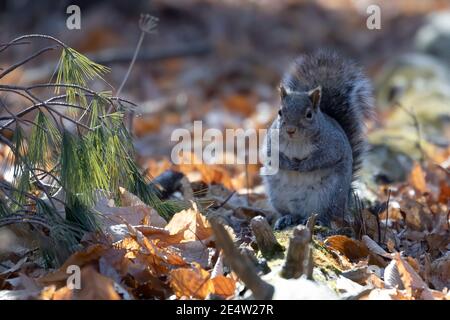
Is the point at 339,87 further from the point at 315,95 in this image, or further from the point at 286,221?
the point at 286,221

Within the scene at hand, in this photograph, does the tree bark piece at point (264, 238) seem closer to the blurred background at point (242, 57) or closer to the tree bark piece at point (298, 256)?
the tree bark piece at point (298, 256)

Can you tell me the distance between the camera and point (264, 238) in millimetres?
2984

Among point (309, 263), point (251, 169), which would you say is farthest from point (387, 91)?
point (309, 263)

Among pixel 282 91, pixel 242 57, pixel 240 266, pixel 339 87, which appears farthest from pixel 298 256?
pixel 242 57

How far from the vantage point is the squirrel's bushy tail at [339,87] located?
14.7 ft

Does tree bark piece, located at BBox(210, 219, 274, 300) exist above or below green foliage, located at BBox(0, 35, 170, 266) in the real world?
below

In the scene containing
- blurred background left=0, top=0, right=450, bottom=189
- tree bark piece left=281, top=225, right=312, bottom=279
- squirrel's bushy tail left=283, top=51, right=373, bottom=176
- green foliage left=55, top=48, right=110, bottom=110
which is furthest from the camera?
blurred background left=0, top=0, right=450, bottom=189

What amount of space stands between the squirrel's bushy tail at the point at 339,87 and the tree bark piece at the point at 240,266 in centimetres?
203

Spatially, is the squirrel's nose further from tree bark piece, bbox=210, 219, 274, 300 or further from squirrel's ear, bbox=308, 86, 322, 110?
tree bark piece, bbox=210, 219, 274, 300

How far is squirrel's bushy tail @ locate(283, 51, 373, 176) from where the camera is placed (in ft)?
14.7

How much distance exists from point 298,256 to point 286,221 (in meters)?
1.31

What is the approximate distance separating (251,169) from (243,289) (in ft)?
9.53

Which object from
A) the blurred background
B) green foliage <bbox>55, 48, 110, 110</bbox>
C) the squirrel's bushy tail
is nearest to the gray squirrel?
the squirrel's bushy tail

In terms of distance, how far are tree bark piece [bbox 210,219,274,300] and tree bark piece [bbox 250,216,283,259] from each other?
17.1 inches
